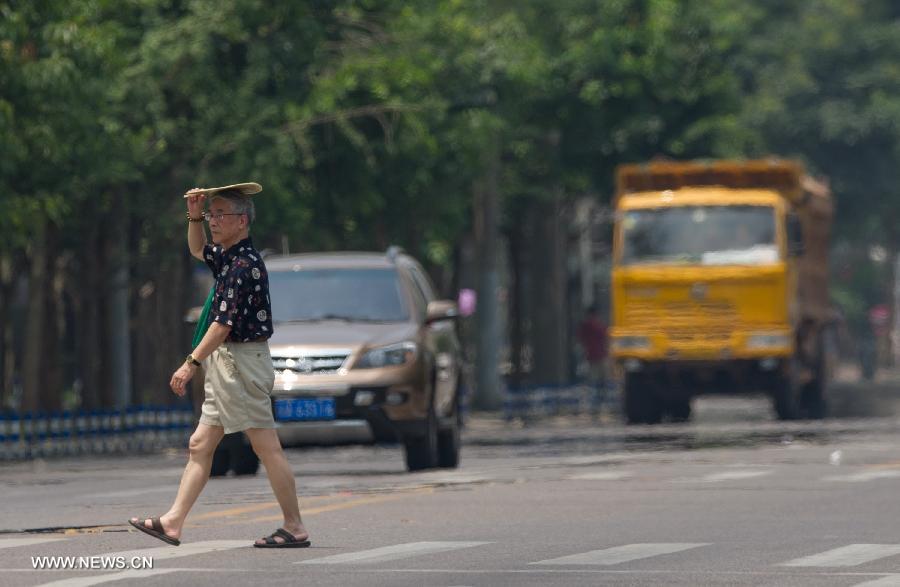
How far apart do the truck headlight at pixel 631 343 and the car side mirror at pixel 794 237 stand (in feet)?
6.96

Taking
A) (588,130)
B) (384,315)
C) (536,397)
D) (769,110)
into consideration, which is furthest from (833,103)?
(384,315)

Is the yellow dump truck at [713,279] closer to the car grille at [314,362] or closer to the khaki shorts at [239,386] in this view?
the car grille at [314,362]

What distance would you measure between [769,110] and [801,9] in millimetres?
5794

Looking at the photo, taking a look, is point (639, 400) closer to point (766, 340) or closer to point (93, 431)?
point (766, 340)

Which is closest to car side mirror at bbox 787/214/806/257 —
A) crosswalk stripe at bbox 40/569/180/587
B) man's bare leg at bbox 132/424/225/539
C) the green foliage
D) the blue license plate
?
the green foliage

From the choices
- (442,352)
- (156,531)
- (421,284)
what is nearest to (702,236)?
(421,284)

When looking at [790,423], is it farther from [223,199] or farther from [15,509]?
[223,199]

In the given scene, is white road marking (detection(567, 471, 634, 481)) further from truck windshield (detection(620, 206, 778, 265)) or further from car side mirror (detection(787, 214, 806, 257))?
car side mirror (detection(787, 214, 806, 257))

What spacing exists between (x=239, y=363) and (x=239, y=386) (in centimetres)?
11

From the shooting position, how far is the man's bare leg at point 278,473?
39.4 feet

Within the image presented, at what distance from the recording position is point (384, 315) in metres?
20.2

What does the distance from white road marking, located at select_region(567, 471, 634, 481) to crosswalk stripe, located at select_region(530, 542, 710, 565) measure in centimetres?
571

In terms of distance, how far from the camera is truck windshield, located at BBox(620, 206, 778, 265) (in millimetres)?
30469

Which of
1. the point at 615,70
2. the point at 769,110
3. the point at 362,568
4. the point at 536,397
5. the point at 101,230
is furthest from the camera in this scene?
the point at 769,110
